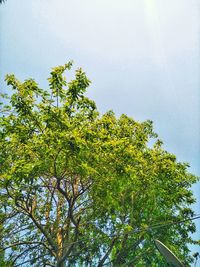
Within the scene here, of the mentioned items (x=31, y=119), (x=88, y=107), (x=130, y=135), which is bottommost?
(x=31, y=119)

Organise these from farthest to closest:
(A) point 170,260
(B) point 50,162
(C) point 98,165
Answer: (C) point 98,165, (B) point 50,162, (A) point 170,260

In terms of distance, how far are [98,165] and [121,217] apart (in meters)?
3.46

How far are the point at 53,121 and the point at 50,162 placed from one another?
4.37 ft

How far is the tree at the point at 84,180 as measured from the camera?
12688 mm

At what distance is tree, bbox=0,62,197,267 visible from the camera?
12688 mm

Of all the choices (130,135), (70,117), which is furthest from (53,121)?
(130,135)

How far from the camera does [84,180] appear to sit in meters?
14.3

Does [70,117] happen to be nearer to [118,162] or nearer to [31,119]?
[31,119]

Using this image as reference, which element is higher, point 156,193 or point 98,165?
point 156,193

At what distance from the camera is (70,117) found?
43.9 ft

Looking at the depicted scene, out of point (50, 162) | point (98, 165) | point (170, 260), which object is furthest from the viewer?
point (98, 165)

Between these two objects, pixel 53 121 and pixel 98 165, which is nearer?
pixel 53 121

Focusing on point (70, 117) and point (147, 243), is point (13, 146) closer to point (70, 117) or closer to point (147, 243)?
point (70, 117)

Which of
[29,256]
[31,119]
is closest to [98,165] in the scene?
[31,119]
